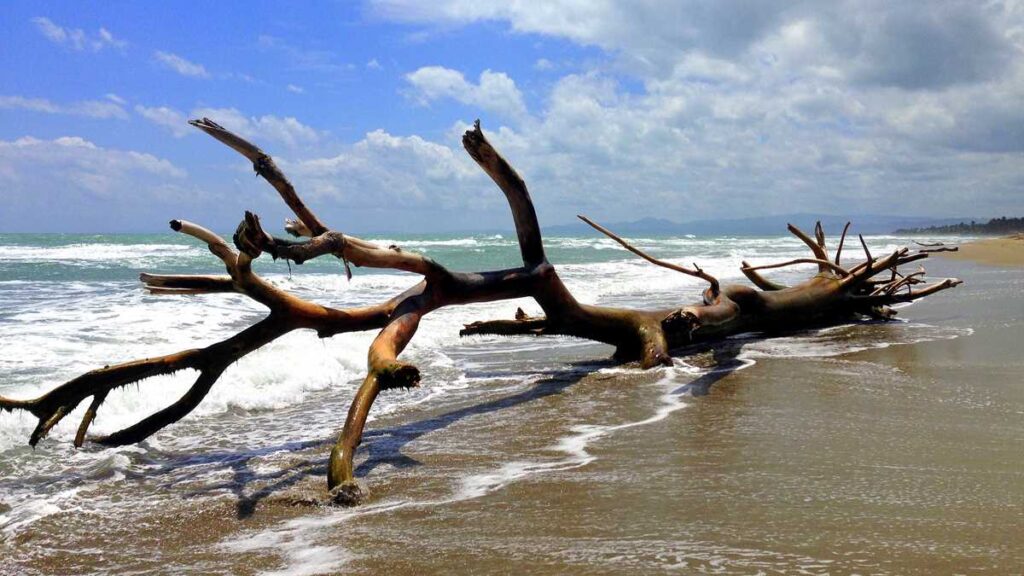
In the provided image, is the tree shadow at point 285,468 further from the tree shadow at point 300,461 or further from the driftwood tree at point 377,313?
the driftwood tree at point 377,313

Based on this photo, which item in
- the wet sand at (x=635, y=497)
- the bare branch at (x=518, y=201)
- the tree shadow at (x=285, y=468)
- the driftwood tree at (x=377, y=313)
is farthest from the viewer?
the bare branch at (x=518, y=201)

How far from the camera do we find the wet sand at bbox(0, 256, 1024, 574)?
2.72 metres

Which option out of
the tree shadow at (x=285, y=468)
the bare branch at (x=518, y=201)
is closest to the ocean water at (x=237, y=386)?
the tree shadow at (x=285, y=468)

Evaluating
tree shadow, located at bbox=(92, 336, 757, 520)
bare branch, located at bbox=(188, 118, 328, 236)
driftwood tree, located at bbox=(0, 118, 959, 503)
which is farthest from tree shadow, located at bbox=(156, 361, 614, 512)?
bare branch, located at bbox=(188, 118, 328, 236)

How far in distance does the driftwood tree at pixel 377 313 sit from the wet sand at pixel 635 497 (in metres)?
0.46

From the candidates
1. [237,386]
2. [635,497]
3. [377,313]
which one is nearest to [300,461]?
[377,313]

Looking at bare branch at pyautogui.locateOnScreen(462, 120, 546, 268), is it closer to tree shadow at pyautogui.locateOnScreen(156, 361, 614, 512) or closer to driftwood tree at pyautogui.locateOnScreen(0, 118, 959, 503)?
driftwood tree at pyautogui.locateOnScreen(0, 118, 959, 503)

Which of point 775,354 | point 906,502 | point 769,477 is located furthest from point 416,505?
point 775,354

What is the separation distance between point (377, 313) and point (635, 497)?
282 cm

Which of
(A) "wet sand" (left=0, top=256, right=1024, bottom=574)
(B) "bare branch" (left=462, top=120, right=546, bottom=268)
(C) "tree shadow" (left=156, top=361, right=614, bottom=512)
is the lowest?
(C) "tree shadow" (left=156, top=361, right=614, bottom=512)

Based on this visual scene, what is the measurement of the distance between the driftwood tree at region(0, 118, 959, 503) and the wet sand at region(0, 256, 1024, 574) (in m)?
0.46

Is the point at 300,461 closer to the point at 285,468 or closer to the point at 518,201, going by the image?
the point at 285,468

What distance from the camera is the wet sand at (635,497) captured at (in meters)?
2.72

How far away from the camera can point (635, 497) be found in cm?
331
